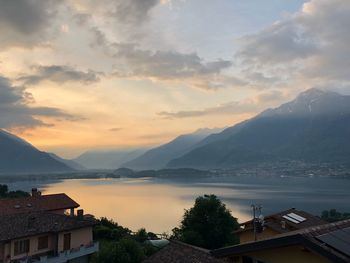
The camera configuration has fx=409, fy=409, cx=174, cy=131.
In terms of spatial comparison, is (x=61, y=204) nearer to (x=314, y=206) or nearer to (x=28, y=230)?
(x=28, y=230)

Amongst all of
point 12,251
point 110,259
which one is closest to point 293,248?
point 110,259

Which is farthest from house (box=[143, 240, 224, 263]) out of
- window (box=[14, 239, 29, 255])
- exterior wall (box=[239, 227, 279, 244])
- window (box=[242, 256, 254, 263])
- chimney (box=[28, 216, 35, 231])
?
chimney (box=[28, 216, 35, 231])

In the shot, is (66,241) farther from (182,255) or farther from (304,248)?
(304,248)

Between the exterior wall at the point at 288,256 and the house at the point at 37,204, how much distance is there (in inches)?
1142

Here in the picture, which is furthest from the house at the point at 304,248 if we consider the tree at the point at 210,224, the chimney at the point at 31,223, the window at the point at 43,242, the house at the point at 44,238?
the tree at the point at 210,224

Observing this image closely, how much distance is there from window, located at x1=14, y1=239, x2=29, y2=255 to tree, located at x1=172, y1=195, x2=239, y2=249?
1680cm

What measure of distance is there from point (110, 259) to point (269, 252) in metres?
15.6

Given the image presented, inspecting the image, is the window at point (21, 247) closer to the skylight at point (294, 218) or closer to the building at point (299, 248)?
the skylight at point (294, 218)

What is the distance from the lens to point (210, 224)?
39875mm

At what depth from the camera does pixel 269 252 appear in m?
8.14

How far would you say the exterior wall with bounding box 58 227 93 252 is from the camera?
84.7ft

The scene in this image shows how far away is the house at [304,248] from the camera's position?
23.3ft

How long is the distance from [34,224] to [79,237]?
346 cm

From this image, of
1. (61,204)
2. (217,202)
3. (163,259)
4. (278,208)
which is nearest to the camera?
(163,259)
